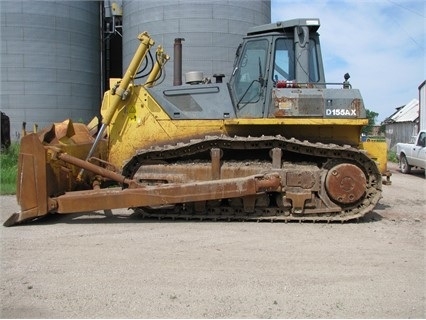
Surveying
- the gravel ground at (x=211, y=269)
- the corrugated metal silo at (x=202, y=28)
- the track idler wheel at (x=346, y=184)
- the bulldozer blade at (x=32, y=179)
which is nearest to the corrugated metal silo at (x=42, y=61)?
the corrugated metal silo at (x=202, y=28)

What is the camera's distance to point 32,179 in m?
6.15

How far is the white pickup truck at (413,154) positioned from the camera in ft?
48.4

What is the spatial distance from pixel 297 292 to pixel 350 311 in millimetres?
500

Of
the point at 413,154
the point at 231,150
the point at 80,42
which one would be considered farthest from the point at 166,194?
the point at 80,42

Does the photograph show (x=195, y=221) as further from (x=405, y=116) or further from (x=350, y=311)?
(x=405, y=116)

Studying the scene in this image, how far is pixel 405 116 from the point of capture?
128 feet

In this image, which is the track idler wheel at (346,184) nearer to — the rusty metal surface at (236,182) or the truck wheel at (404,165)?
the rusty metal surface at (236,182)

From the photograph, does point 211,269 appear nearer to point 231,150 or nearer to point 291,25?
point 231,150

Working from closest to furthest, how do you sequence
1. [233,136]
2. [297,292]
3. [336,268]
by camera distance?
[297,292] → [336,268] → [233,136]

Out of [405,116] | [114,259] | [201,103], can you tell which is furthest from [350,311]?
[405,116]

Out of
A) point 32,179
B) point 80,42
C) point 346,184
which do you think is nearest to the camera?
point 32,179

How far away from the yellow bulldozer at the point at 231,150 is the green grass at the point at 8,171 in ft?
11.8

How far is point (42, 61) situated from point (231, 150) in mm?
15700

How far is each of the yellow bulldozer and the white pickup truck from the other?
8804 mm
